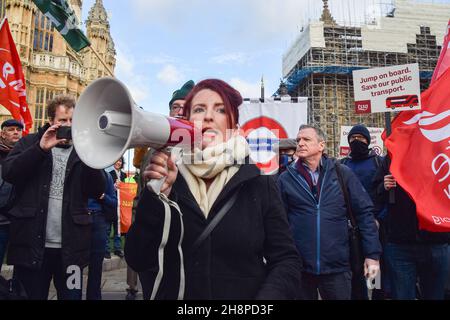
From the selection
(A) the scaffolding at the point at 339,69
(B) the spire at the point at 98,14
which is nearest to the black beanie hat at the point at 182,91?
Answer: (A) the scaffolding at the point at 339,69

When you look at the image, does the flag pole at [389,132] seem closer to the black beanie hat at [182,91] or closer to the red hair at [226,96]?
the black beanie hat at [182,91]

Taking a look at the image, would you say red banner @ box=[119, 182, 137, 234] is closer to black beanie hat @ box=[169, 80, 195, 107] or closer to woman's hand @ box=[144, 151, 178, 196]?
black beanie hat @ box=[169, 80, 195, 107]

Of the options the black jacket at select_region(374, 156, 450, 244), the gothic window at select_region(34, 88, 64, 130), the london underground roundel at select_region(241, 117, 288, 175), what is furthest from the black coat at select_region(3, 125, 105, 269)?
the gothic window at select_region(34, 88, 64, 130)

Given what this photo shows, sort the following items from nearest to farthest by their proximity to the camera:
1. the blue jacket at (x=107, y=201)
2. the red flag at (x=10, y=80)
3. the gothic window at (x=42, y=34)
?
1. the blue jacket at (x=107, y=201)
2. the red flag at (x=10, y=80)
3. the gothic window at (x=42, y=34)

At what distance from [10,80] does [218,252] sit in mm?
4674

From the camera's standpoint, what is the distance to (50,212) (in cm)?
242

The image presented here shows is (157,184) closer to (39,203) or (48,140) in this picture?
(48,140)

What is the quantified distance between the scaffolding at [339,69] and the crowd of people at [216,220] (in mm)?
30689

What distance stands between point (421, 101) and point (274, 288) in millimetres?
2533

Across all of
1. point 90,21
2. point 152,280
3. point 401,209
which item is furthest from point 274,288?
point 90,21

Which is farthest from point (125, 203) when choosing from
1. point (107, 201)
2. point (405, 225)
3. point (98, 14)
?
point (98, 14)

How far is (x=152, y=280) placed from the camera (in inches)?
56.2

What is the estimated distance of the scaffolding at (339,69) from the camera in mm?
33566

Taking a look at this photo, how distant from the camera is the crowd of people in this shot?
53.1 inches
